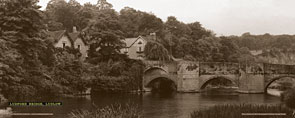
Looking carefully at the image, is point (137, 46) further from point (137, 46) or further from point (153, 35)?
point (153, 35)

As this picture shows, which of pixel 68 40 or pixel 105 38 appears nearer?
pixel 105 38

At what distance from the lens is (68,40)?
60938mm

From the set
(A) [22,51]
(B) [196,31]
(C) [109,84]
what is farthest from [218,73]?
(B) [196,31]

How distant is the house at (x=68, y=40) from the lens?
58500mm

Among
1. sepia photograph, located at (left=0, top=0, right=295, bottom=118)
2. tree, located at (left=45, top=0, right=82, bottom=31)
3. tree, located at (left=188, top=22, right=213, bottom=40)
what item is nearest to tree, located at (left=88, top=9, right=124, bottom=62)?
sepia photograph, located at (left=0, top=0, right=295, bottom=118)

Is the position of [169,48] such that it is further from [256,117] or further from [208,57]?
[256,117]

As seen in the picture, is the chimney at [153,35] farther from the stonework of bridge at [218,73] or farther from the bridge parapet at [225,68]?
the bridge parapet at [225,68]

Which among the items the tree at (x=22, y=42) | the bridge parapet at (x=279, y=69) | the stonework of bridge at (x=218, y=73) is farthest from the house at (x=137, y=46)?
the tree at (x=22, y=42)

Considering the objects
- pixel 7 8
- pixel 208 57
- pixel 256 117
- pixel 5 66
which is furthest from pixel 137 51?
pixel 256 117

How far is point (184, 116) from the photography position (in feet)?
98.0

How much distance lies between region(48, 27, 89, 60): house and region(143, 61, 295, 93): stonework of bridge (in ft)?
40.0

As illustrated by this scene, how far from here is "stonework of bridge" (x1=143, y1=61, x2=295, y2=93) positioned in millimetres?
51862

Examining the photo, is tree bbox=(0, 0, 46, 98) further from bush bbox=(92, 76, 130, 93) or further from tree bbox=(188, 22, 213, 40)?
tree bbox=(188, 22, 213, 40)

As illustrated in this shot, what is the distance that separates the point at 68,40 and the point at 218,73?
23.4m
